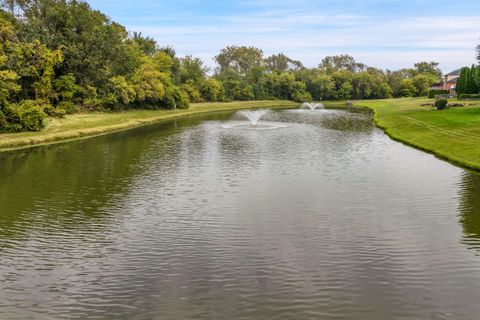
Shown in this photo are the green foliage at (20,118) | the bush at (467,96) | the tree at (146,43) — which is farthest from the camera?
the tree at (146,43)

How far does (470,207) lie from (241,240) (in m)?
13.0

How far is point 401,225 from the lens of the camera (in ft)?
69.6

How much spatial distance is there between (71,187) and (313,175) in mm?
16612

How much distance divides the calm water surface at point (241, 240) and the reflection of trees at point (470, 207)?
4.2 inches

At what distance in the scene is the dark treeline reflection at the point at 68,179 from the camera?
924 inches

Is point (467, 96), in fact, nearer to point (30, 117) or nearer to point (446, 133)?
point (446, 133)

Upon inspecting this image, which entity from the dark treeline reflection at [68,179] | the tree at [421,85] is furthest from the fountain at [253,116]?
the tree at [421,85]

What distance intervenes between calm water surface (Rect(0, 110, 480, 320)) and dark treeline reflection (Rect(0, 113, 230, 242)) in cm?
16

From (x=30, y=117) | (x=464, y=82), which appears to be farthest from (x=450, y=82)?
(x=30, y=117)

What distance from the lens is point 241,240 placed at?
63.8 feet

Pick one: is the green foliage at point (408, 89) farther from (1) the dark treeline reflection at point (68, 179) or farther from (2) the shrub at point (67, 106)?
(1) the dark treeline reflection at point (68, 179)

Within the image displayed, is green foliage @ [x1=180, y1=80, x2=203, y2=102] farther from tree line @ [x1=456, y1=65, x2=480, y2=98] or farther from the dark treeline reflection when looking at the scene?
the dark treeline reflection

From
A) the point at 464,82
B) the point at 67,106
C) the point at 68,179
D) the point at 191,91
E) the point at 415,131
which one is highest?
the point at 191,91

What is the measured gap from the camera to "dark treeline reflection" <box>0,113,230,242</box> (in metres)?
23.5
